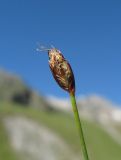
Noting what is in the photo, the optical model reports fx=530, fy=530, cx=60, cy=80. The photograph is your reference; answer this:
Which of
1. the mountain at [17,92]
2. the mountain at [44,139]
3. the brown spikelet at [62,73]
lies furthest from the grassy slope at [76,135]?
the mountain at [17,92]

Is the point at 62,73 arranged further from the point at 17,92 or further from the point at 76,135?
the point at 17,92

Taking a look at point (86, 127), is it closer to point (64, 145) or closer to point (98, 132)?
point (98, 132)

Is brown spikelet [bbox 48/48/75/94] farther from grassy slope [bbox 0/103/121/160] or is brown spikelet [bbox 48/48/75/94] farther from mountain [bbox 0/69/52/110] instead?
mountain [bbox 0/69/52/110]

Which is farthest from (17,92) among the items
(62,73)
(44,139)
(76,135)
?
(62,73)

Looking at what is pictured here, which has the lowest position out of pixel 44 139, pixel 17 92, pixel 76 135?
pixel 44 139

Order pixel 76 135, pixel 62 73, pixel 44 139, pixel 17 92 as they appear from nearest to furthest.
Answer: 1. pixel 62 73
2. pixel 44 139
3. pixel 76 135
4. pixel 17 92

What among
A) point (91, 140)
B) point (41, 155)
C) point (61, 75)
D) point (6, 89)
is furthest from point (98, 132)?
point (61, 75)

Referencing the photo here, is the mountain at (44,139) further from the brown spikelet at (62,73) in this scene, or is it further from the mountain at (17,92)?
the mountain at (17,92)

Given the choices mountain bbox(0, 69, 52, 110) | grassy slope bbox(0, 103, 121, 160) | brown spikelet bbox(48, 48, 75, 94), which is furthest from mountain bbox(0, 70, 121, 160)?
mountain bbox(0, 69, 52, 110)
